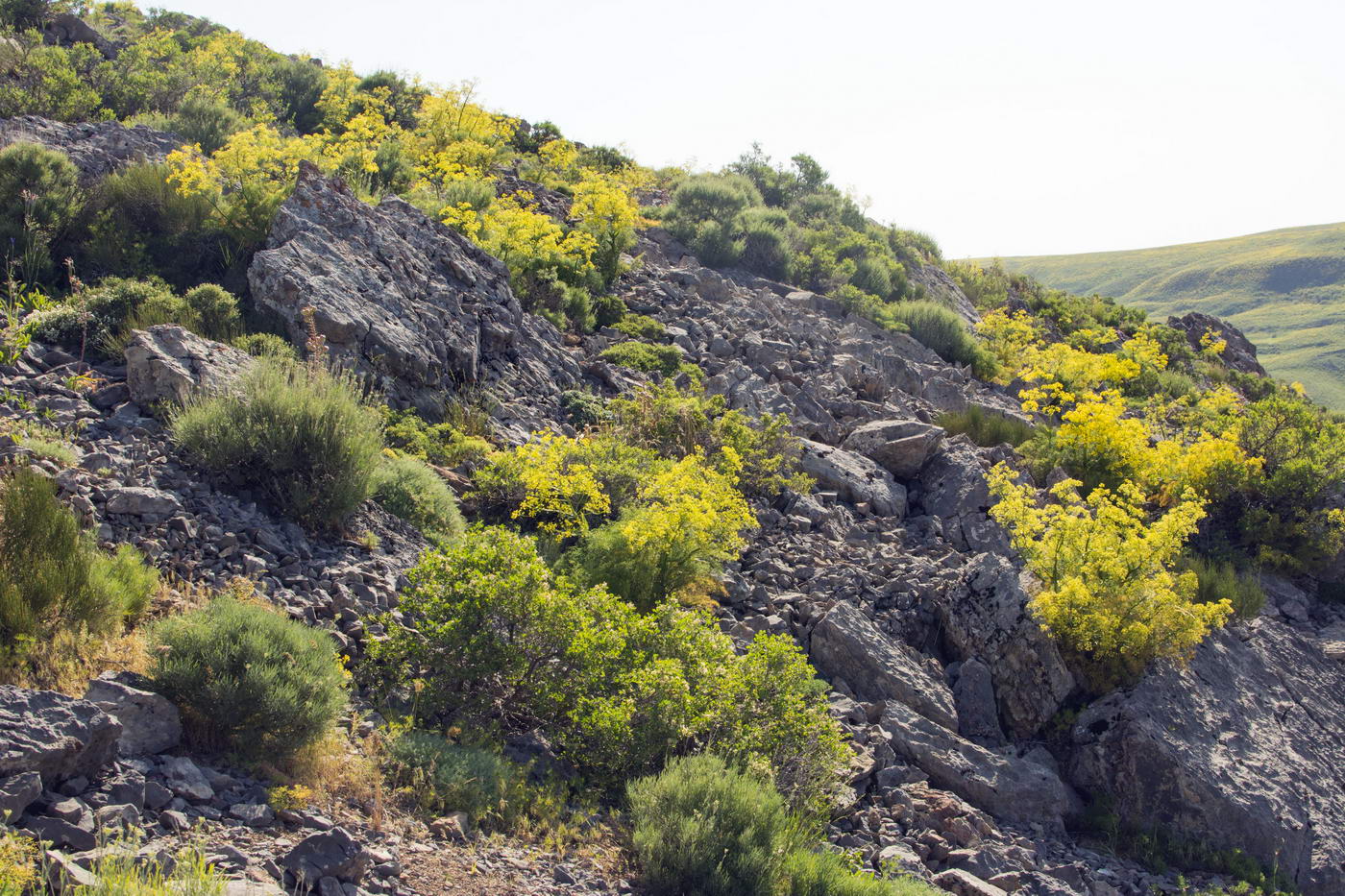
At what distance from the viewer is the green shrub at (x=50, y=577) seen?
461 cm

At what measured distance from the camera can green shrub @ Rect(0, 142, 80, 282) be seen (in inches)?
386

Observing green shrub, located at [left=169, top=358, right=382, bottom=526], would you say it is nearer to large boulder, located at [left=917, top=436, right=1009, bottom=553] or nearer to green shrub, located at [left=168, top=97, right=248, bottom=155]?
large boulder, located at [left=917, top=436, right=1009, bottom=553]

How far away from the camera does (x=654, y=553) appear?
24.9 feet

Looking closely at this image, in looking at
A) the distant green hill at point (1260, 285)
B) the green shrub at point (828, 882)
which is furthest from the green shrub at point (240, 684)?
the distant green hill at point (1260, 285)

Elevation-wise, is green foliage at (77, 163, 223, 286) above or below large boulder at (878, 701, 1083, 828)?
above

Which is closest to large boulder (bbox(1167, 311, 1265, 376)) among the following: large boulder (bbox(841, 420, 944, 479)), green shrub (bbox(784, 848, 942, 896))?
large boulder (bbox(841, 420, 944, 479))

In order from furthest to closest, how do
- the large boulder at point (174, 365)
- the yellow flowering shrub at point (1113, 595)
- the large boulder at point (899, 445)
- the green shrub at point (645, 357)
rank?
the green shrub at point (645, 357) < the large boulder at point (899, 445) < the yellow flowering shrub at point (1113, 595) < the large boulder at point (174, 365)

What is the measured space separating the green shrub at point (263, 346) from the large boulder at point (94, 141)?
15.9ft

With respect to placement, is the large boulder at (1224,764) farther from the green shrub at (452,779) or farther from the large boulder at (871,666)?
the green shrub at (452,779)

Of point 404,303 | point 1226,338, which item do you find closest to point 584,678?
point 404,303

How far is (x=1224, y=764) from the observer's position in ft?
26.0

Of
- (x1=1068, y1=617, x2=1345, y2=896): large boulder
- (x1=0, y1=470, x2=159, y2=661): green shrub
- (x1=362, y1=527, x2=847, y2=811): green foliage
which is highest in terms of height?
(x1=0, y1=470, x2=159, y2=661): green shrub

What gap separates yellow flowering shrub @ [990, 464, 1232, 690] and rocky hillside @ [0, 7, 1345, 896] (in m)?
0.12

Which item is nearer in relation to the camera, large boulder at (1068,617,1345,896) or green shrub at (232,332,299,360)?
large boulder at (1068,617,1345,896)
